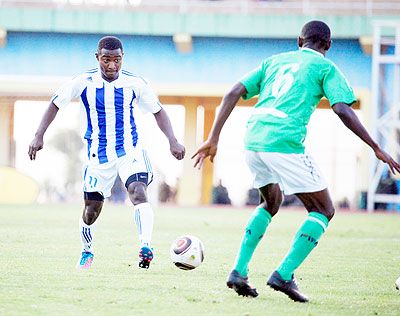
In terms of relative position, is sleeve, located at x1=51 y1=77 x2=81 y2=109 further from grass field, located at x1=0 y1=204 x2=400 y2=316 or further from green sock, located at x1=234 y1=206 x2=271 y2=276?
green sock, located at x1=234 y1=206 x2=271 y2=276

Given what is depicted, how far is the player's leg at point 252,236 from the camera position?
5417mm

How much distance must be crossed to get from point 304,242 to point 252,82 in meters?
1.17

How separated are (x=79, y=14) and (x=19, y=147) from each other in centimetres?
579

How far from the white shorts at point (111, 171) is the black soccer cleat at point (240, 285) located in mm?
1838

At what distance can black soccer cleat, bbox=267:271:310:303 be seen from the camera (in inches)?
204

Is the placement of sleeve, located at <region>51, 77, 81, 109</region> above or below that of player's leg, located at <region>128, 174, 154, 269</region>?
above

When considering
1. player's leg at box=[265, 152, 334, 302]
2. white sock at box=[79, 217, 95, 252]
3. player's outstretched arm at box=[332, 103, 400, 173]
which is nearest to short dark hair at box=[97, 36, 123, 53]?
white sock at box=[79, 217, 95, 252]

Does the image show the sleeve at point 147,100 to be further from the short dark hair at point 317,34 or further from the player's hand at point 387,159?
the player's hand at point 387,159

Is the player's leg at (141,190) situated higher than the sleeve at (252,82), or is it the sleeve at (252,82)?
the sleeve at (252,82)

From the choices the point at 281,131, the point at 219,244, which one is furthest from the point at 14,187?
the point at 281,131

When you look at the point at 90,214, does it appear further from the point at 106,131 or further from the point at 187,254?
the point at 187,254

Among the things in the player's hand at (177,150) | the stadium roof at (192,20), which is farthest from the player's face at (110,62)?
the stadium roof at (192,20)

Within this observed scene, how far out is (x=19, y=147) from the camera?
28.9m

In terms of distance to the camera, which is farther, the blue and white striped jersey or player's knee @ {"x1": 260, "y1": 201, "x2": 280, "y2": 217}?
the blue and white striped jersey
